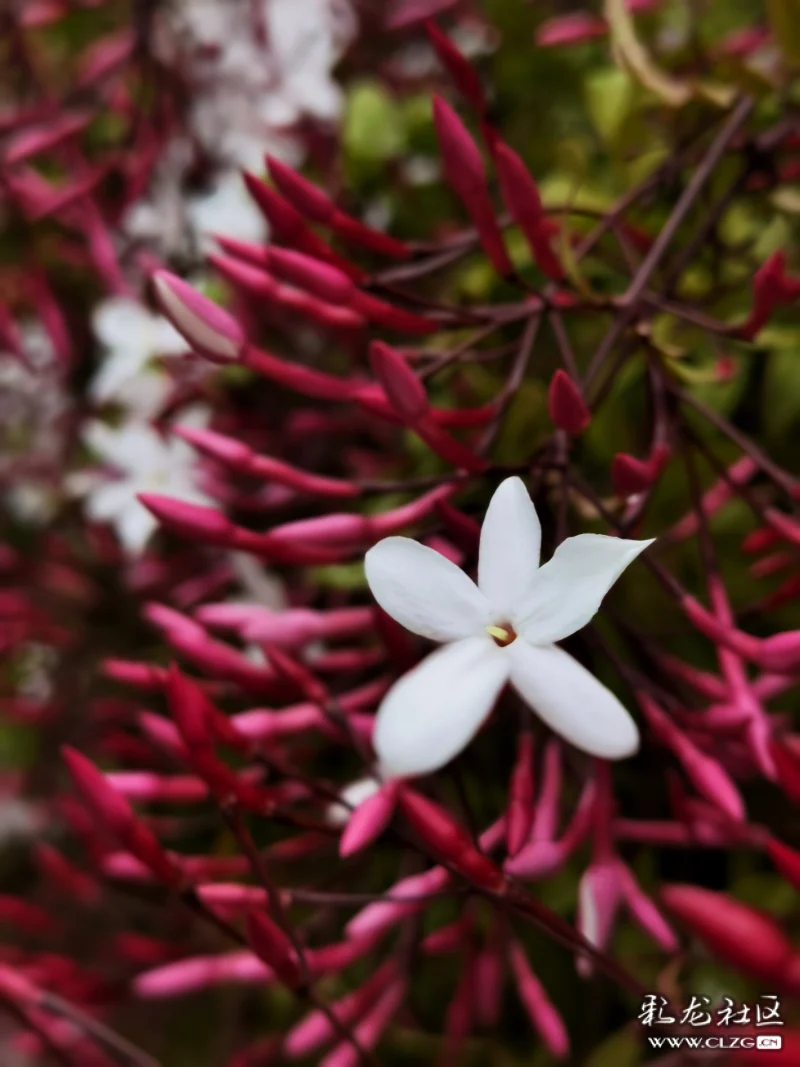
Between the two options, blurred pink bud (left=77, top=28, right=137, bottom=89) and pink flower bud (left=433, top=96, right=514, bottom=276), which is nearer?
pink flower bud (left=433, top=96, right=514, bottom=276)

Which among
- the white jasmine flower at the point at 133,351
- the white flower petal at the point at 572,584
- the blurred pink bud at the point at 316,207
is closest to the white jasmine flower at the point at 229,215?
the white jasmine flower at the point at 133,351

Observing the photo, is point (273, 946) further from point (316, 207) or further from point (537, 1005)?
point (316, 207)

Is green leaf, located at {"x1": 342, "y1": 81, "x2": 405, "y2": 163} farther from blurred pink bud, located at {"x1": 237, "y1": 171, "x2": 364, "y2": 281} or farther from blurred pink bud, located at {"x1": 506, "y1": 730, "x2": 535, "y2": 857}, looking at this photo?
blurred pink bud, located at {"x1": 506, "y1": 730, "x2": 535, "y2": 857}

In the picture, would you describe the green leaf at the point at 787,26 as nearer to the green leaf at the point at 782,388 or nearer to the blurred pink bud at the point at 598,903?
the green leaf at the point at 782,388

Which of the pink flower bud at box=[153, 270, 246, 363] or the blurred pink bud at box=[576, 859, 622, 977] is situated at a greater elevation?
the pink flower bud at box=[153, 270, 246, 363]

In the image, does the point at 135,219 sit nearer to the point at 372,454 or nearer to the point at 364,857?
the point at 372,454

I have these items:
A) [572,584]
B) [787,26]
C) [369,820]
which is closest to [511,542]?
[572,584]

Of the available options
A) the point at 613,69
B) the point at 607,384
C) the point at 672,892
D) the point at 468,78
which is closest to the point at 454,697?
the point at 672,892

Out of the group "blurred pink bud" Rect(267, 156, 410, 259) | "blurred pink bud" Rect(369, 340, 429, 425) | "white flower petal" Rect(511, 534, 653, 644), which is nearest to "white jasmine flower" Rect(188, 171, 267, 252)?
"blurred pink bud" Rect(267, 156, 410, 259)
